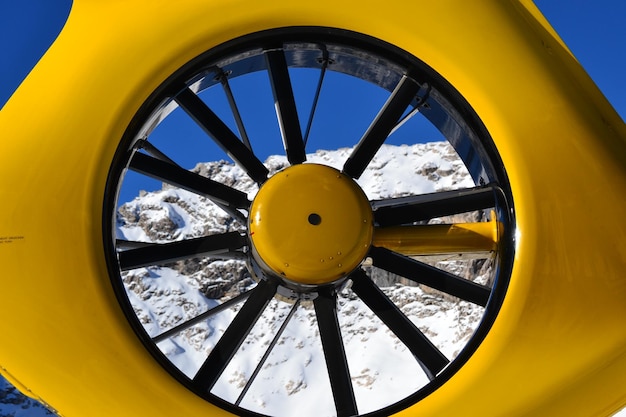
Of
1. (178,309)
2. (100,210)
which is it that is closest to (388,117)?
(100,210)

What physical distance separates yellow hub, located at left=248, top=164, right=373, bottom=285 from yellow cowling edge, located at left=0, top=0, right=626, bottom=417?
2.51ft

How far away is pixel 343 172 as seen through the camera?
3.75 meters

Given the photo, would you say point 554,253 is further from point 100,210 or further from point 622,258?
point 100,210

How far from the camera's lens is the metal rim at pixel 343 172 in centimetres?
312

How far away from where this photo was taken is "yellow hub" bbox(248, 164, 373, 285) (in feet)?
10.7

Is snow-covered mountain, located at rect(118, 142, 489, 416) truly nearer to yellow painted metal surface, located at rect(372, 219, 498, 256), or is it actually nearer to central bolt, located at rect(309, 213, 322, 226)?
yellow painted metal surface, located at rect(372, 219, 498, 256)

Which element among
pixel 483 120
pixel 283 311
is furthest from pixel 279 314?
pixel 483 120

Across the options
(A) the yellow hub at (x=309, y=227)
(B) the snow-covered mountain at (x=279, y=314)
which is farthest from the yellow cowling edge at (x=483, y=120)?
(B) the snow-covered mountain at (x=279, y=314)

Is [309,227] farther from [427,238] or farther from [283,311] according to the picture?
[283,311]

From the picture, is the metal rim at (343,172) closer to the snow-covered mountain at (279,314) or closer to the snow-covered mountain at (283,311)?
the snow-covered mountain at (279,314)

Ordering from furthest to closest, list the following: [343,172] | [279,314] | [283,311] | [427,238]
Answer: [279,314], [283,311], [427,238], [343,172]

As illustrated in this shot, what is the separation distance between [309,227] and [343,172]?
1.97 ft

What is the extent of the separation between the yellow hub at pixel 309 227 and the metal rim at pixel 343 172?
116 millimetres

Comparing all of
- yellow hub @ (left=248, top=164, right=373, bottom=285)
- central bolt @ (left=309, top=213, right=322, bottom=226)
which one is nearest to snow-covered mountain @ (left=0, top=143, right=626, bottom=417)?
yellow hub @ (left=248, top=164, right=373, bottom=285)
